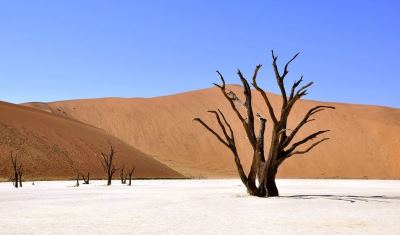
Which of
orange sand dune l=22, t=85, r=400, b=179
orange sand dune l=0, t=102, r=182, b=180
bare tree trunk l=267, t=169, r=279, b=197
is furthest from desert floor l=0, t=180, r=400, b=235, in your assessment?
orange sand dune l=22, t=85, r=400, b=179

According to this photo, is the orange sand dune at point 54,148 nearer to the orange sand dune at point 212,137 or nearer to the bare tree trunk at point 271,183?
the orange sand dune at point 212,137

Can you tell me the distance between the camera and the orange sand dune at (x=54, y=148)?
166ft

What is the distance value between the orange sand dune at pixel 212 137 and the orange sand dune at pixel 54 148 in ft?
26.5

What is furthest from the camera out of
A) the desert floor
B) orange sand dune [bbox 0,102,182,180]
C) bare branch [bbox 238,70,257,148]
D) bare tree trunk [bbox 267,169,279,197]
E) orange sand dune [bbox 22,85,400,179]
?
orange sand dune [bbox 22,85,400,179]

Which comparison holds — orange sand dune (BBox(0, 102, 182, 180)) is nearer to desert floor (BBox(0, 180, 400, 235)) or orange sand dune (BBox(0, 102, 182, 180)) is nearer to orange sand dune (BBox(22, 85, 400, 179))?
orange sand dune (BBox(22, 85, 400, 179))

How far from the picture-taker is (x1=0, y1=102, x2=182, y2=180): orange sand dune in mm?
50531

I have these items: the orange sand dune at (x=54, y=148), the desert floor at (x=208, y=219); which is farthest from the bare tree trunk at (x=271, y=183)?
the orange sand dune at (x=54, y=148)

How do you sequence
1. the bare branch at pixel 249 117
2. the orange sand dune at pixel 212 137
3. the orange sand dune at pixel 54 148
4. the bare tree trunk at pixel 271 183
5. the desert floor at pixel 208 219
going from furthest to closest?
the orange sand dune at pixel 212 137
the orange sand dune at pixel 54 148
the bare branch at pixel 249 117
the bare tree trunk at pixel 271 183
the desert floor at pixel 208 219

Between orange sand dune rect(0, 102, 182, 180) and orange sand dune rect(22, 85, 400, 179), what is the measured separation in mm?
8079

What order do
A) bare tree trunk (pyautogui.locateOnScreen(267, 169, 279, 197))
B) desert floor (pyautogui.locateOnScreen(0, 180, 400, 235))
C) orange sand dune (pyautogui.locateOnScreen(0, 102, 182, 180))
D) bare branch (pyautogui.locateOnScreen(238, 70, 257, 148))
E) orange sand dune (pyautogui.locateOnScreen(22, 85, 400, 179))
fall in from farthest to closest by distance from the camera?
orange sand dune (pyautogui.locateOnScreen(22, 85, 400, 179)), orange sand dune (pyautogui.locateOnScreen(0, 102, 182, 180)), bare branch (pyautogui.locateOnScreen(238, 70, 257, 148)), bare tree trunk (pyautogui.locateOnScreen(267, 169, 279, 197)), desert floor (pyautogui.locateOnScreen(0, 180, 400, 235))

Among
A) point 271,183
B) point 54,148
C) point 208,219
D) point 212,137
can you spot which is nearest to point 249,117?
point 271,183

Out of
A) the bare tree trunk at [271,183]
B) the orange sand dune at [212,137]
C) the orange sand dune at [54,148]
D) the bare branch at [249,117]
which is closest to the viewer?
the bare tree trunk at [271,183]

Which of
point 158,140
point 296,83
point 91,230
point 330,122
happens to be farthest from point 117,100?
point 91,230

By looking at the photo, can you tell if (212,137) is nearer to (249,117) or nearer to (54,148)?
(54,148)
